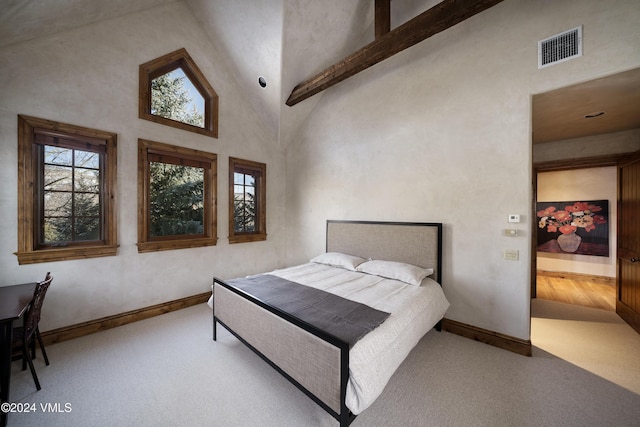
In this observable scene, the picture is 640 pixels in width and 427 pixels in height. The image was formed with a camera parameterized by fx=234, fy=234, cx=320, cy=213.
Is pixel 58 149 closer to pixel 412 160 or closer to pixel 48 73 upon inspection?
pixel 48 73

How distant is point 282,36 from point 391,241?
119 inches

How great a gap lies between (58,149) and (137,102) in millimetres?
993

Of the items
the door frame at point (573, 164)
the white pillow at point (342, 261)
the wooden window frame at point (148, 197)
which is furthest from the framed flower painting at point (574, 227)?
the wooden window frame at point (148, 197)

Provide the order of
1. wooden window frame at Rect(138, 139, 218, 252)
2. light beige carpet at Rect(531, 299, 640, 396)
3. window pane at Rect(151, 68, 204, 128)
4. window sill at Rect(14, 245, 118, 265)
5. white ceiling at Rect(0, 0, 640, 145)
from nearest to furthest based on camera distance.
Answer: light beige carpet at Rect(531, 299, 640, 396) → white ceiling at Rect(0, 0, 640, 145) → window sill at Rect(14, 245, 118, 265) → wooden window frame at Rect(138, 139, 218, 252) → window pane at Rect(151, 68, 204, 128)

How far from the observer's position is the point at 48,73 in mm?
2432

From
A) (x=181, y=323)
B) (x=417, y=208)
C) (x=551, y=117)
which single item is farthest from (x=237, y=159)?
(x=551, y=117)

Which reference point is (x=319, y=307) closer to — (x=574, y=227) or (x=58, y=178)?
(x=58, y=178)

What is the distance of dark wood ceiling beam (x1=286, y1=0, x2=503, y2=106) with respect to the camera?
2.16 metres

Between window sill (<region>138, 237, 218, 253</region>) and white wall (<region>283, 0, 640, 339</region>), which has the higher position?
white wall (<region>283, 0, 640, 339</region>)

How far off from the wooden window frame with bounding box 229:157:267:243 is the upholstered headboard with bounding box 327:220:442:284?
4.42 ft

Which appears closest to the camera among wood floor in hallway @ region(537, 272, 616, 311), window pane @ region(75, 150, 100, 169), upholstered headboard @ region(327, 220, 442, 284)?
window pane @ region(75, 150, 100, 169)

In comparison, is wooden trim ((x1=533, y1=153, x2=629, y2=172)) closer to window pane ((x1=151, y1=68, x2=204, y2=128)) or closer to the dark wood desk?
window pane ((x1=151, y1=68, x2=204, y2=128))

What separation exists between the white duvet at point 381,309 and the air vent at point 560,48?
2.44 meters

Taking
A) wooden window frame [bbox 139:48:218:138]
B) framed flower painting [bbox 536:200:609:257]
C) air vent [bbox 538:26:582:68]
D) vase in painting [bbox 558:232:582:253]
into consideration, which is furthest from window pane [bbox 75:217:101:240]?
vase in painting [bbox 558:232:582:253]
